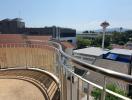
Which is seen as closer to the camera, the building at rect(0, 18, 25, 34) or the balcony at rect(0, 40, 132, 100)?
the balcony at rect(0, 40, 132, 100)

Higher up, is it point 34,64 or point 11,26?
point 11,26

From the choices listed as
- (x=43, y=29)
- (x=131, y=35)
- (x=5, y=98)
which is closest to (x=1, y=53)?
(x=5, y=98)

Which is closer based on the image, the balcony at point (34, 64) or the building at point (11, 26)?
the balcony at point (34, 64)

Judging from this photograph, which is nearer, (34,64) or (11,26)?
(34,64)

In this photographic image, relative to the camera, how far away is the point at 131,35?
58031mm

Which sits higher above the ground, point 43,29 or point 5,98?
point 43,29

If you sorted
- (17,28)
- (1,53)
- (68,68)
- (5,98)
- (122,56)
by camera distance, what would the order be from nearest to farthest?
1. (68,68)
2. (5,98)
3. (1,53)
4. (122,56)
5. (17,28)

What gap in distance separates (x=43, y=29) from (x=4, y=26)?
664 cm

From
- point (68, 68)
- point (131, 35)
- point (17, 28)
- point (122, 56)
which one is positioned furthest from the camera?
point (131, 35)

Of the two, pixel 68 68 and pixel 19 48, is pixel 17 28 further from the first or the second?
pixel 68 68

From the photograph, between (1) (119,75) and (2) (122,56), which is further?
(2) (122,56)

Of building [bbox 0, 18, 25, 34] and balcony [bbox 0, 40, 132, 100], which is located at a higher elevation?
building [bbox 0, 18, 25, 34]

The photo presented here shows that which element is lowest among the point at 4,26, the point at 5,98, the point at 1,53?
the point at 5,98

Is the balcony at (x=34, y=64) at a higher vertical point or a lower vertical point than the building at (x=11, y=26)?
lower
